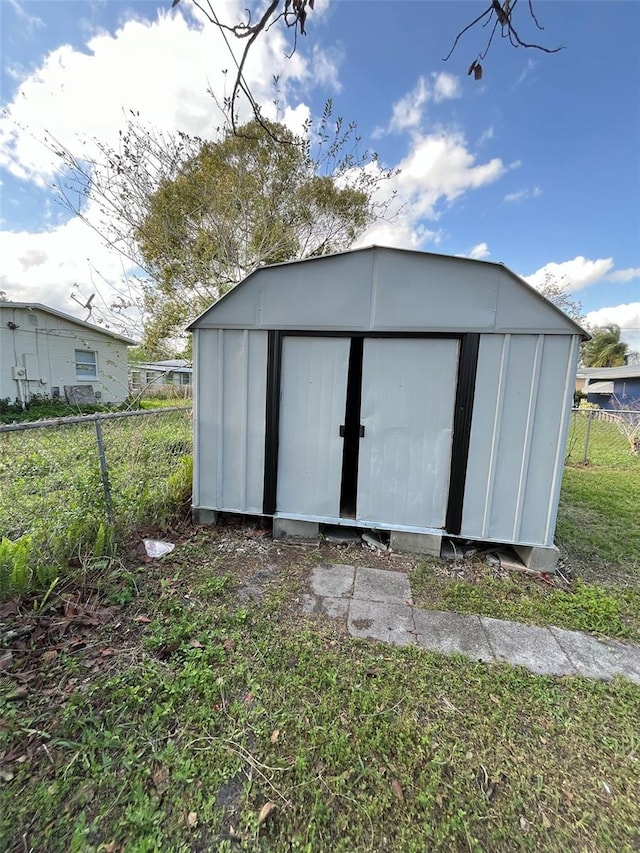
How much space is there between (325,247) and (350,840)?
9074mm

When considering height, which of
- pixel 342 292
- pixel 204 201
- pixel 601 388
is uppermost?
pixel 204 201

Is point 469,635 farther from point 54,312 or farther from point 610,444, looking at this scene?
point 54,312

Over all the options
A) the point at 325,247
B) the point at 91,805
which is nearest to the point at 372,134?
the point at 325,247

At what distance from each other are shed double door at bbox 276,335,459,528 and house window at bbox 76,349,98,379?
11819mm

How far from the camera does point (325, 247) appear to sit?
8156mm

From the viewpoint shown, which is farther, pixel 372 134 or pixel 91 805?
pixel 372 134

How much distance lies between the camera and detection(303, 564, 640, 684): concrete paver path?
2.03 meters

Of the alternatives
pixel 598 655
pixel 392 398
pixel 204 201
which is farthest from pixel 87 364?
pixel 598 655

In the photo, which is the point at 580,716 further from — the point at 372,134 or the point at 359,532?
the point at 372,134

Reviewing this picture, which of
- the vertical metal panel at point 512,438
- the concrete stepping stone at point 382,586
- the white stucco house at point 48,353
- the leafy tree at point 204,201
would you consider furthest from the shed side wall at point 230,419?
the white stucco house at point 48,353

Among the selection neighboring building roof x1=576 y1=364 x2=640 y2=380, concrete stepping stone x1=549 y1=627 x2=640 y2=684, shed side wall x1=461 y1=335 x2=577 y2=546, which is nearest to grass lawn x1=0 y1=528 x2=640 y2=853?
concrete stepping stone x1=549 y1=627 x2=640 y2=684

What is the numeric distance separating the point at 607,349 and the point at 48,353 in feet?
134

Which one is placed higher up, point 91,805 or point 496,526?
point 496,526

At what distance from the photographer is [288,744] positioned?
1.49m
